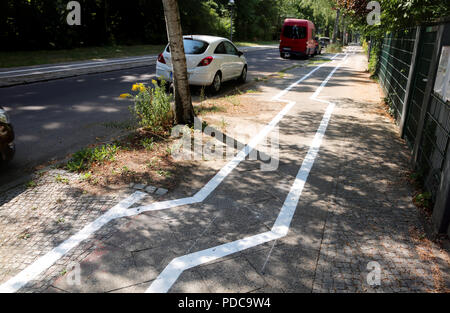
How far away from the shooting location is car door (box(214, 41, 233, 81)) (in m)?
11.3

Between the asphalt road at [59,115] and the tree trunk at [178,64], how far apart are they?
1439 millimetres

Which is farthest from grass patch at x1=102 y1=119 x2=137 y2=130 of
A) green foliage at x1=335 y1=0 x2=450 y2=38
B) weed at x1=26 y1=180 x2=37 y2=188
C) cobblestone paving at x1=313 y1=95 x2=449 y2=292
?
green foliage at x1=335 y1=0 x2=450 y2=38

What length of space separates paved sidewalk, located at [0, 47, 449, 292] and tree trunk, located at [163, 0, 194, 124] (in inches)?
91.3

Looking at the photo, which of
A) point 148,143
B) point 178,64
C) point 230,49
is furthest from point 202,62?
point 148,143

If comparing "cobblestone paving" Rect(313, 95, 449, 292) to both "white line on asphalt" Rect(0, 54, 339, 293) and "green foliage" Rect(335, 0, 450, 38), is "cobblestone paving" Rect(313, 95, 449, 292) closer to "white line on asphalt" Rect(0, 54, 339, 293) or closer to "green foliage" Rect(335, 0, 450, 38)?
"white line on asphalt" Rect(0, 54, 339, 293)

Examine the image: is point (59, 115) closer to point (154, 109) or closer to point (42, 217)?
point (154, 109)

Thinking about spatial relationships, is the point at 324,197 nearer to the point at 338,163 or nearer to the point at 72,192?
the point at 338,163

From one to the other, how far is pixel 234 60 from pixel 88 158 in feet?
27.1

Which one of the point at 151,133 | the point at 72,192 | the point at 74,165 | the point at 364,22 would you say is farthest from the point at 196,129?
the point at 364,22
